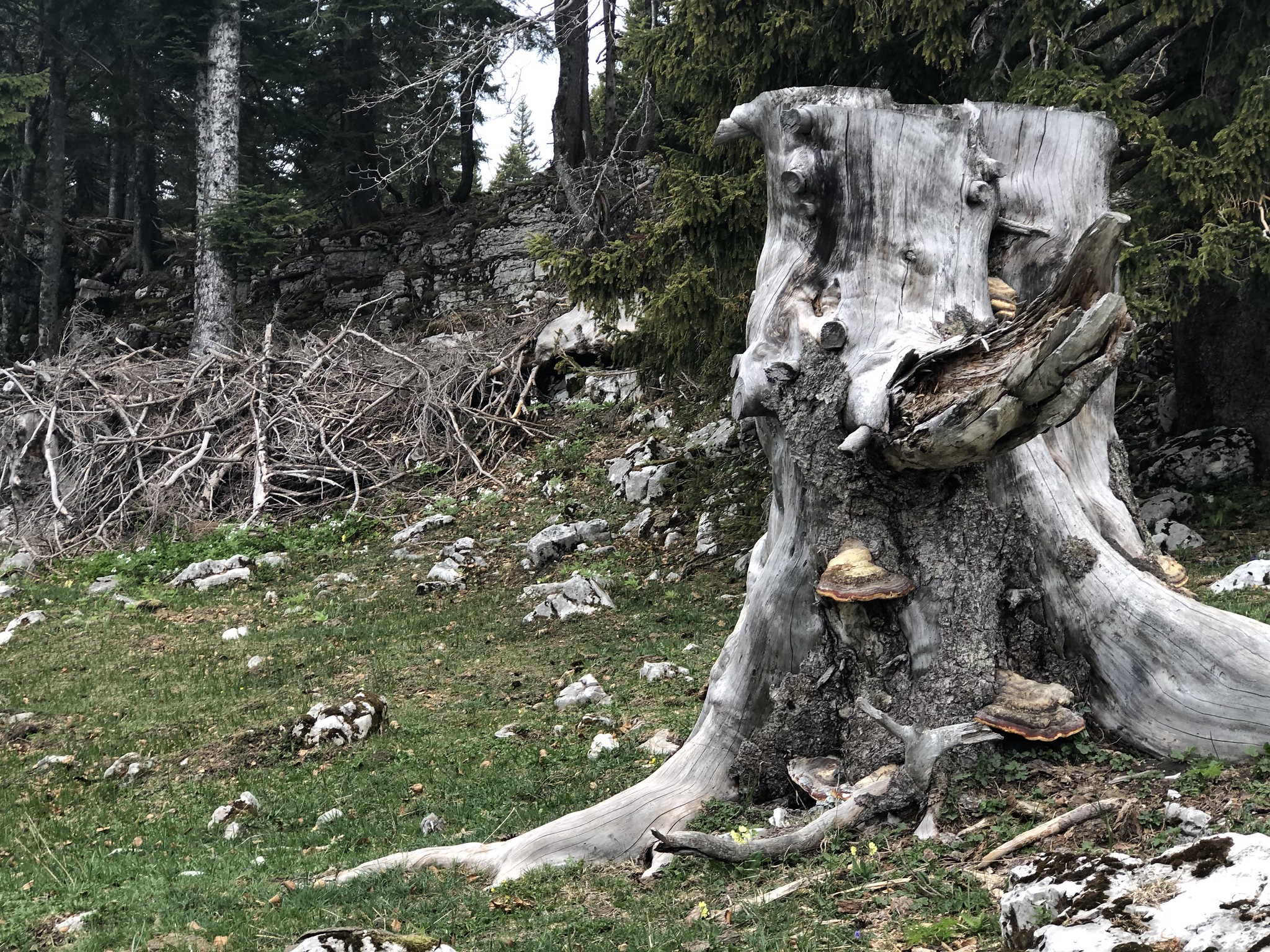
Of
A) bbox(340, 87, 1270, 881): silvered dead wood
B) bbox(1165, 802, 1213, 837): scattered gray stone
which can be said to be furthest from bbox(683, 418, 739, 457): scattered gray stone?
bbox(1165, 802, 1213, 837): scattered gray stone

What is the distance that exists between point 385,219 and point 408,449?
13.4 meters

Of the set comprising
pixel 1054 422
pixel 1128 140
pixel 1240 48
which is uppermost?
pixel 1240 48

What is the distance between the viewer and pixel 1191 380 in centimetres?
1092

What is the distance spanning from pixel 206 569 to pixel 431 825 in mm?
9533

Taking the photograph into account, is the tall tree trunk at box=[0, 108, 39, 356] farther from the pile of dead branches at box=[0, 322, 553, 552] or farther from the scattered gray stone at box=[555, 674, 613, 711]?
the scattered gray stone at box=[555, 674, 613, 711]

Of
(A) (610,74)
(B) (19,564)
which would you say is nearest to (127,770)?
(B) (19,564)

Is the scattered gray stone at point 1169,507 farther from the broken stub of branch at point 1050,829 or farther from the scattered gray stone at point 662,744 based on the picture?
Result: the broken stub of branch at point 1050,829

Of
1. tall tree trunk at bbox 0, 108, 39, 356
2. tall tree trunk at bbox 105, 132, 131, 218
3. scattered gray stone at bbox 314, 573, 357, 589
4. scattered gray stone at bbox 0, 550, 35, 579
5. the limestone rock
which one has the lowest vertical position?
scattered gray stone at bbox 0, 550, 35, 579

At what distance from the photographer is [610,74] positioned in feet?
62.8

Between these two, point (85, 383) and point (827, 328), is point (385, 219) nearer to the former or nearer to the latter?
point (85, 383)

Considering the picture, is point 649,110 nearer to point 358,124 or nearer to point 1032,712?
point 358,124

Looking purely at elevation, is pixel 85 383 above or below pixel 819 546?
above

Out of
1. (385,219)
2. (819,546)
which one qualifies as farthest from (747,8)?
(385,219)

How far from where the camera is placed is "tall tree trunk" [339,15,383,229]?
26438mm
